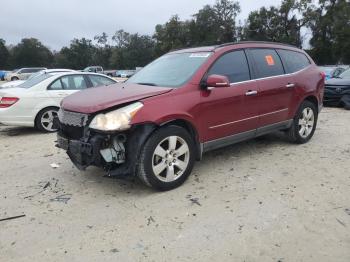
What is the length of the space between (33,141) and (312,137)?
555 cm

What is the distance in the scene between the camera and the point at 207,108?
489 centimetres

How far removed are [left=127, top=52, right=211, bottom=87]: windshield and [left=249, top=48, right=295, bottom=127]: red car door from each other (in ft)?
3.25

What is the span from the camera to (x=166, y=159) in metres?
4.50

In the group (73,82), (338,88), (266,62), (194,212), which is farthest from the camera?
(338,88)

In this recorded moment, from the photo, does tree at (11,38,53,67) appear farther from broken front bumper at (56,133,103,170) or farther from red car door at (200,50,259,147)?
broken front bumper at (56,133,103,170)

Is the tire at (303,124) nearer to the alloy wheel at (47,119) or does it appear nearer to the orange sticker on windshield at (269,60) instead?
the orange sticker on windshield at (269,60)

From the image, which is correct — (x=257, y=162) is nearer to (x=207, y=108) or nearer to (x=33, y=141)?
(x=207, y=108)

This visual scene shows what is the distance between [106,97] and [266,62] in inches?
107

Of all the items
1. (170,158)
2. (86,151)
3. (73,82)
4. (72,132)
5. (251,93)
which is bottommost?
(170,158)

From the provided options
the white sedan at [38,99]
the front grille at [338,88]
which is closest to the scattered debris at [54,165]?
the white sedan at [38,99]

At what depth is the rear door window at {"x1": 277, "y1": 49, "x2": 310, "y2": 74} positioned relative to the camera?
632 centimetres

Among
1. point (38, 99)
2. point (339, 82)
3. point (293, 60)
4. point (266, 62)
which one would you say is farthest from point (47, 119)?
point (339, 82)

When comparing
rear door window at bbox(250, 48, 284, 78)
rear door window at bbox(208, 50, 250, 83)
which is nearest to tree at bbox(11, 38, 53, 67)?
rear door window at bbox(250, 48, 284, 78)

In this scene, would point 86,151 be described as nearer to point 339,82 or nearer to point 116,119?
point 116,119
